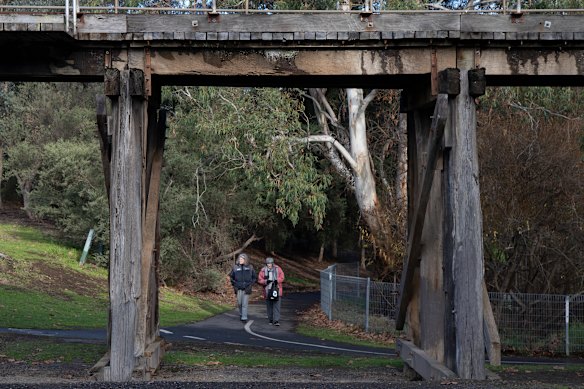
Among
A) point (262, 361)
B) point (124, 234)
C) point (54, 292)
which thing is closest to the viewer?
point (124, 234)

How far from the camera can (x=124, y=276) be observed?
1180 cm

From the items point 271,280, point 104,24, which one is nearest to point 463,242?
point 104,24

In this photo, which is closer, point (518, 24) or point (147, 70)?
point (518, 24)

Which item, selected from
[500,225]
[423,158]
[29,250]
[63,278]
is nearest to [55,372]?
[423,158]

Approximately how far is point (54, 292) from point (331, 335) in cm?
933

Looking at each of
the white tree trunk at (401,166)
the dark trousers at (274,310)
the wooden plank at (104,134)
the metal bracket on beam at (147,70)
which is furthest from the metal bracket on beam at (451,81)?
the white tree trunk at (401,166)

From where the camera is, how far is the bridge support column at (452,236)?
1157cm

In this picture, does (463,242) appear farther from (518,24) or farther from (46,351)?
(46,351)

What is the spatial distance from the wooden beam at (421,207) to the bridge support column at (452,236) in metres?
0.01

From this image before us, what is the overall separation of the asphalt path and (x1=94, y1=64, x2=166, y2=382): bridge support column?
6588 millimetres

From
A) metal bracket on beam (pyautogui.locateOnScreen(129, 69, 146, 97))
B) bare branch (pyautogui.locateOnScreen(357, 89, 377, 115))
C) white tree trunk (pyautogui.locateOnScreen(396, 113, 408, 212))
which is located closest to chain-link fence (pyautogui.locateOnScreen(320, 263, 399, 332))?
white tree trunk (pyautogui.locateOnScreen(396, 113, 408, 212))

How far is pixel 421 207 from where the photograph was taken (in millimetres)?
12352

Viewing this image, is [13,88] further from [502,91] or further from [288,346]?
[288,346]

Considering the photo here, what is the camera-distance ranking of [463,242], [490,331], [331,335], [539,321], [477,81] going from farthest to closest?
[331,335] → [539,321] → [490,331] → [477,81] → [463,242]
